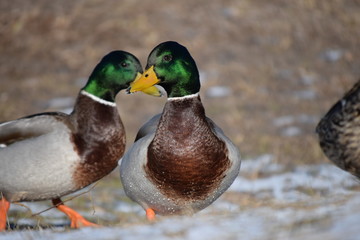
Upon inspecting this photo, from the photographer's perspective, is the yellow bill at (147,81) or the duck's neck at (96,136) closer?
the yellow bill at (147,81)

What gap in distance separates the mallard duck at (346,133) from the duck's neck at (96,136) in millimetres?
1693

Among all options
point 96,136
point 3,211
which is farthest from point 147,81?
point 3,211

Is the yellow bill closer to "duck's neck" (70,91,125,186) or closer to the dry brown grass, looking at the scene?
"duck's neck" (70,91,125,186)

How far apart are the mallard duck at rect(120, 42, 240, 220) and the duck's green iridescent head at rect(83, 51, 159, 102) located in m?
0.80

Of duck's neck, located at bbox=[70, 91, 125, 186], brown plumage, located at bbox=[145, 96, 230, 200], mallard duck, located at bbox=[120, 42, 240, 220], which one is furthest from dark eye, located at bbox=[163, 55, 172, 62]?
duck's neck, located at bbox=[70, 91, 125, 186]

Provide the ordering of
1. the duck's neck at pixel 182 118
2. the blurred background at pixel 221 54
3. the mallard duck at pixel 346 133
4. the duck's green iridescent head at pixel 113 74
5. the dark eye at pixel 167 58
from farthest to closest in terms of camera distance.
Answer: the blurred background at pixel 221 54
the duck's green iridescent head at pixel 113 74
the dark eye at pixel 167 58
the duck's neck at pixel 182 118
the mallard duck at pixel 346 133

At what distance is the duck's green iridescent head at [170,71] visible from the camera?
490 centimetres

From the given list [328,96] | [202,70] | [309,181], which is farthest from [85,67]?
[309,181]

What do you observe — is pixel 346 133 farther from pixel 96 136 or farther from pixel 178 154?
pixel 96 136

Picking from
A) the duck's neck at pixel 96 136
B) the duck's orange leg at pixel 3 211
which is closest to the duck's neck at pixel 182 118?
the duck's neck at pixel 96 136

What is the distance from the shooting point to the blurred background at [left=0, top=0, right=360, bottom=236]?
10875 millimetres

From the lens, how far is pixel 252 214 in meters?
3.71

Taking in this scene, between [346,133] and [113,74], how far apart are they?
2.03m

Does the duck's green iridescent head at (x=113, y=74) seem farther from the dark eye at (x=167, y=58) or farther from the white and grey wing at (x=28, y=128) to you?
the dark eye at (x=167, y=58)
